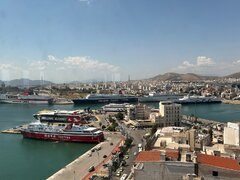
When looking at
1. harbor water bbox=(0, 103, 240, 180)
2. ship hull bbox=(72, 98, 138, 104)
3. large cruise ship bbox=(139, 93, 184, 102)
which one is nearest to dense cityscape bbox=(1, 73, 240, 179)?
harbor water bbox=(0, 103, 240, 180)

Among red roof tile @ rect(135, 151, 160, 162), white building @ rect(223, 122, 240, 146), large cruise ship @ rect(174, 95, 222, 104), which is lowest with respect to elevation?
large cruise ship @ rect(174, 95, 222, 104)

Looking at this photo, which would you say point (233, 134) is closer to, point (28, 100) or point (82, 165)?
point (82, 165)

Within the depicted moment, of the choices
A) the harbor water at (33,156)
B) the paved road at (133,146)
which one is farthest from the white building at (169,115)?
the harbor water at (33,156)

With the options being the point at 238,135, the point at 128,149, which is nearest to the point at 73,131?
the point at 128,149

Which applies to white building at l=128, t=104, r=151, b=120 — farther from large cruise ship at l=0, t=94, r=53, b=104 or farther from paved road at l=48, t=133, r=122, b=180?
large cruise ship at l=0, t=94, r=53, b=104

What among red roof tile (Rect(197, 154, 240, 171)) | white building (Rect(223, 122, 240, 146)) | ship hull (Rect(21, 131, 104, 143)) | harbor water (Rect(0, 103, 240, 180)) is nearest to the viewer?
red roof tile (Rect(197, 154, 240, 171))

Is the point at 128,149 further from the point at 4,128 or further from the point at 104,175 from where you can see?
the point at 4,128

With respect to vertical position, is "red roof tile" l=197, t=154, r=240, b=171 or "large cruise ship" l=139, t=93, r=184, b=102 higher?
"red roof tile" l=197, t=154, r=240, b=171
